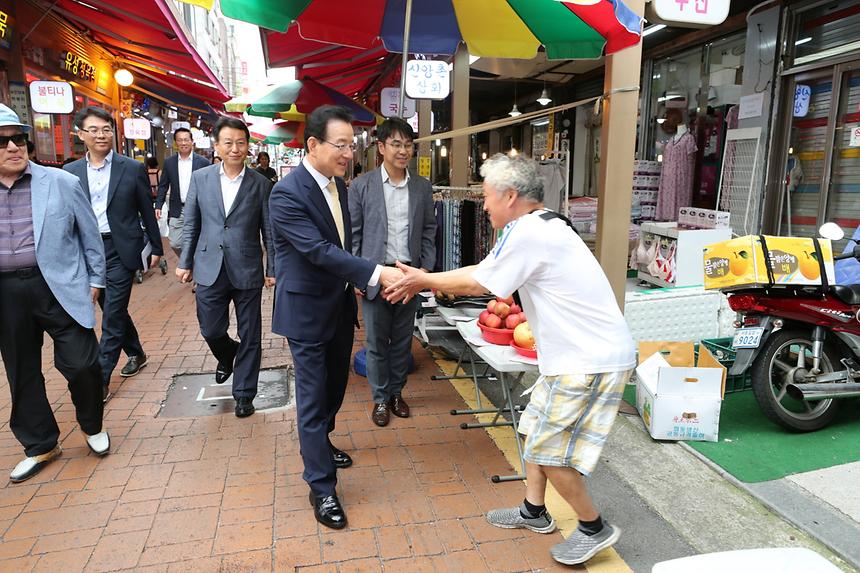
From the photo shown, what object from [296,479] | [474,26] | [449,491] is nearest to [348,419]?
[296,479]

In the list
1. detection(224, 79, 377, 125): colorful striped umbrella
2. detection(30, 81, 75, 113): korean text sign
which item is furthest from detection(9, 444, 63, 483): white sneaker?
detection(30, 81, 75, 113): korean text sign

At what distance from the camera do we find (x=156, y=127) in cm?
2100

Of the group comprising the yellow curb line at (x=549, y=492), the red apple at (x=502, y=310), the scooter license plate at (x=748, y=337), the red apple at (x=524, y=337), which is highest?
the red apple at (x=502, y=310)

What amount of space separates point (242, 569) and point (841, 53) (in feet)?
28.6

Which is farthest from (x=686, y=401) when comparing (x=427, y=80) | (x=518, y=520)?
(x=427, y=80)

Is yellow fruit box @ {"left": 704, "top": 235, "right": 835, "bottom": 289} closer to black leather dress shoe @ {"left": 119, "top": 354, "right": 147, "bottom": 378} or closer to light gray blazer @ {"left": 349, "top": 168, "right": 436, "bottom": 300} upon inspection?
light gray blazer @ {"left": 349, "top": 168, "right": 436, "bottom": 300}

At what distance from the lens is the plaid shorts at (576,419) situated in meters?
2.55

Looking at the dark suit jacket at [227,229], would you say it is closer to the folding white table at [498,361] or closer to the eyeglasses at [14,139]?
the eyeglasses at [14,139]

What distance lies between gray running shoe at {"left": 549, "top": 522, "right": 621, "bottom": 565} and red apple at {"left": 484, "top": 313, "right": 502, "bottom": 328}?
4.44ft

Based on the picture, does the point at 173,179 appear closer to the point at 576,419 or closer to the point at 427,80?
the point at 427,80

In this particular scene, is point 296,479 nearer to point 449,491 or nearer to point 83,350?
point 449,491

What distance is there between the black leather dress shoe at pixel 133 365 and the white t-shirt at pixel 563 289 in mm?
4029

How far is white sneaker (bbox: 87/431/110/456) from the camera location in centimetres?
375

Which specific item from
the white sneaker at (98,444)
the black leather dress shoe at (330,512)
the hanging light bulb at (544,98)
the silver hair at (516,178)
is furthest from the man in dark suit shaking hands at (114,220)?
the hanging light bulb at (544,98)
